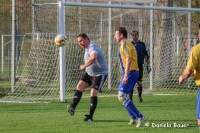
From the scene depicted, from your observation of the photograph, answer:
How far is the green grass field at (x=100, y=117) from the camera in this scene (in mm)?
10430

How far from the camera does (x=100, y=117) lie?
12.5 m

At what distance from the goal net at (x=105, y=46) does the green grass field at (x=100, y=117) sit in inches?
60.7

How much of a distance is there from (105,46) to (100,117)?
26.3 ft

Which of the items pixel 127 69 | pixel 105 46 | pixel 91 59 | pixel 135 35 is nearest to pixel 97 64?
pixel 91 59

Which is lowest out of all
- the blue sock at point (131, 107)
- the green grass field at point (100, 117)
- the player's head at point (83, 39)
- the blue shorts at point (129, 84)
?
the green grass field at point (100, 117)

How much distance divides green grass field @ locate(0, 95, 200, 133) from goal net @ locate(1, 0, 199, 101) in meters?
1.54

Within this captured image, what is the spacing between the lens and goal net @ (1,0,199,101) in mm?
17359

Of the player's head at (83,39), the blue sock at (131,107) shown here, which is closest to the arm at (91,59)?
the player's head at (83,39)

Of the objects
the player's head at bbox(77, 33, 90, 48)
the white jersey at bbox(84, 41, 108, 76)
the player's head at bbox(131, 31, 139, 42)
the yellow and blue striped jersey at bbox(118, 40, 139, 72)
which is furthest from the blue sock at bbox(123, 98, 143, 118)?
the player's head at bbox(131, 31, 139, 42)

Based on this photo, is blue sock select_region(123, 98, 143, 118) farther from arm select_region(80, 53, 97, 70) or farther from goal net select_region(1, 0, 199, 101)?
goal net select_region(1, 0, 199, 101)

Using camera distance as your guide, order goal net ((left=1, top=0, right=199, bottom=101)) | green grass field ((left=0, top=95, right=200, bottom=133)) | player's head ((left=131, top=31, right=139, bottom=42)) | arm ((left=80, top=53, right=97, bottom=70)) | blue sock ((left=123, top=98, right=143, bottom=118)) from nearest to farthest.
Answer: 1. green grass field ((left=0, top=95, right=200, bottom=133))
2. blue sock ((left=123, top=98, right=143, bottom=118))
3. arm ((left=80, top=53, right=97, bottom=70))
4. player's head ((left=131, top=31, right=139, bottom=42))
5. goal net ((left=1, top=0, right=199, bottom=101))

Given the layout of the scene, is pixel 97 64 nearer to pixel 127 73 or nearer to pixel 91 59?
pixel 91 59

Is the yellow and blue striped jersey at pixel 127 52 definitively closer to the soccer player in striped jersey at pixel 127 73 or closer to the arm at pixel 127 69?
the soccer player in striped jersey at pixel 127 73

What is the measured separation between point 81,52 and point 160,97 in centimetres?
317
